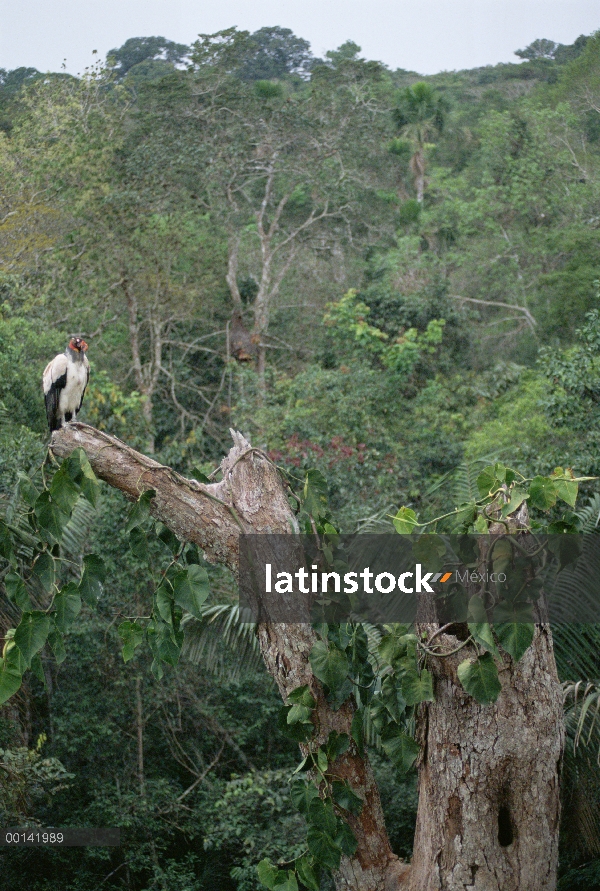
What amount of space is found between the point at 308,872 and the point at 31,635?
1039mm

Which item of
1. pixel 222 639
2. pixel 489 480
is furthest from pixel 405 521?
pixel 222 639

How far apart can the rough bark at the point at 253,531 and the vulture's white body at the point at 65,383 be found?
2.06 m

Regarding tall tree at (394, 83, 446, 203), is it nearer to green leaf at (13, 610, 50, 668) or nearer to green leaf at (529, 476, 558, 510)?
green leaf at (529, 476, 558, 510)

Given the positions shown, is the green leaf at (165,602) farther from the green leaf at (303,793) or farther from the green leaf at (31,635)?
the green leaf at (303,793)

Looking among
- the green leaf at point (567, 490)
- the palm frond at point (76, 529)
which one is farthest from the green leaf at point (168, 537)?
the palm frond at point (76, 529)

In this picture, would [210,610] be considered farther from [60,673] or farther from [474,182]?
[474,182]

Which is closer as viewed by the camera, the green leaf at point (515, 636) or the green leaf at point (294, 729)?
the green leaf at point (515, 636)

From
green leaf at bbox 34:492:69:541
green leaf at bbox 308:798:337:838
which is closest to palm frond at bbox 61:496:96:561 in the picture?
green leaf at bbox 34:492:69:541

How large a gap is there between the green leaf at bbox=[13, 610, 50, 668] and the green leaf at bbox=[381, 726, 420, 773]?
3.35 feet

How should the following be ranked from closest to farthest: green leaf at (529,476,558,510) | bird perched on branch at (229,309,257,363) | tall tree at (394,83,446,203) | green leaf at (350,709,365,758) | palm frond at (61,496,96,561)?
green leaf at (529,476,558,510) < green leaf at (350,709,365,758) < palm frond at (61,496,96,561) < bird perched on branch at (229,309,257,363) < tall tree at (394,83,446,203)

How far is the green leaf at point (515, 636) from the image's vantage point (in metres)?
2.38

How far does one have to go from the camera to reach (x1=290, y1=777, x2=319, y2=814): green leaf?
267 centimetres

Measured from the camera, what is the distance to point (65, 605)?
8.74 feet

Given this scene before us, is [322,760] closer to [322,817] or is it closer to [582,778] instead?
[322,817]
